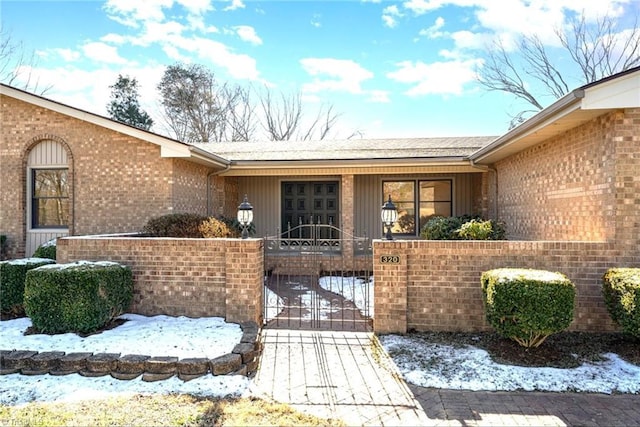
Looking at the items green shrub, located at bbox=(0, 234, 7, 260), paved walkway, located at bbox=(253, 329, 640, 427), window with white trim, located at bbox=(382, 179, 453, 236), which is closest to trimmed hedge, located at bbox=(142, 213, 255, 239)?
green shrub, located at bbox=(0, 234, 7, 260)

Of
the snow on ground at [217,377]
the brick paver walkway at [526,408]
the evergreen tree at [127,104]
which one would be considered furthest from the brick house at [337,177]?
A: the evergreen tree at [127,104]

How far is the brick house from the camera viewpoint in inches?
193

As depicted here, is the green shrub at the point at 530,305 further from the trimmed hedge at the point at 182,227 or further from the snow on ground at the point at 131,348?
the trimmed hedge at the point at 182,227

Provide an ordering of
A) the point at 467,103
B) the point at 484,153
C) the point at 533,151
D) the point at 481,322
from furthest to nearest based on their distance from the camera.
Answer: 1. the point at 467,103
2. the point at 484,153
3. the point at 533,151
4. the point at 481,322

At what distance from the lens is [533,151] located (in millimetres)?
7297

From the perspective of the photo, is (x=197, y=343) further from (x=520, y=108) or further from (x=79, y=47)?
(x=520, y=108)

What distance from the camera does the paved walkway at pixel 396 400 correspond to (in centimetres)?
318

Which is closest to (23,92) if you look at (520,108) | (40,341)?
(40,341)

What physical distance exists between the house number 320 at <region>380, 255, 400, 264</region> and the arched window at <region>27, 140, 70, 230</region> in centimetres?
776

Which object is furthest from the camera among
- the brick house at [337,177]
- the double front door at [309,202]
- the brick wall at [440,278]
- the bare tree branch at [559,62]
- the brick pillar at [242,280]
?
the bare tree branch at [559,62]

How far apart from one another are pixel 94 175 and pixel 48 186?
4.82 feet

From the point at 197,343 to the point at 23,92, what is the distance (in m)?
7.96

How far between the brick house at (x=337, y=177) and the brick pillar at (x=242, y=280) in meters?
3.52

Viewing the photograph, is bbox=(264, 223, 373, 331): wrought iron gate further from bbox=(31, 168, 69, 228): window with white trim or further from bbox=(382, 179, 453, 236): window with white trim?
bbox=(31, 168, 69, 228): window with white trim
